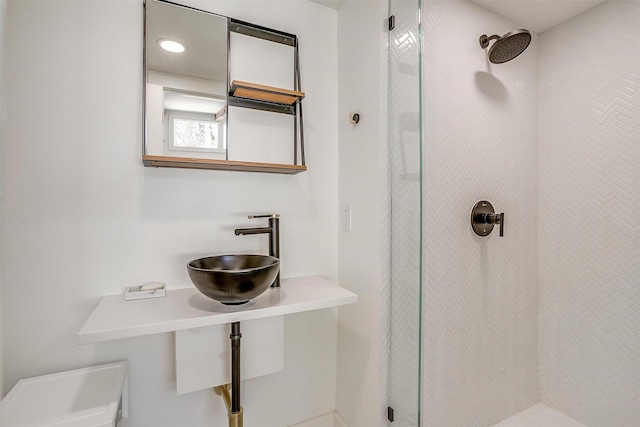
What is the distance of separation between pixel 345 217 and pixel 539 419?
4.99 feet

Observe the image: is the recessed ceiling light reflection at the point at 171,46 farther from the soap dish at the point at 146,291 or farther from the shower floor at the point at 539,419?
the shower floor at the point at 539,419

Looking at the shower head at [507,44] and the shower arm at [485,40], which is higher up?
the shower arm at [485,40]

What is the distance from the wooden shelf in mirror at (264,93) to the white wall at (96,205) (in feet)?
1.15

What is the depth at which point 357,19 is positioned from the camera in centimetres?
138

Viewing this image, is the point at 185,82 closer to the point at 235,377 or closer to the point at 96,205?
the point at 96,205

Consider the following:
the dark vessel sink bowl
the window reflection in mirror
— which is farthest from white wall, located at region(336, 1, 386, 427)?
the window reflection in mirror

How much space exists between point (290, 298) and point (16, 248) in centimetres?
96

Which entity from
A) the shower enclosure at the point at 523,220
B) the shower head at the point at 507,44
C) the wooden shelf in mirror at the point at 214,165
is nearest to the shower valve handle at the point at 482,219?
the shower enclosure at the point at 523,220

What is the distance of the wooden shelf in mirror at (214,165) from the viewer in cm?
109

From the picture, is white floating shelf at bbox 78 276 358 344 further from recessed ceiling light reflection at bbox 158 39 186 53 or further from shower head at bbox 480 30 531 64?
shower head at bbox 480 30 531 64

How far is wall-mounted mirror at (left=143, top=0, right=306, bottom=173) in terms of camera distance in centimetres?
116

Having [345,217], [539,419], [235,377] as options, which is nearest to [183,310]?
[235,377]

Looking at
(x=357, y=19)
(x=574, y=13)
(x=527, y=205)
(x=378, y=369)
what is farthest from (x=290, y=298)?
(x=574, y=13)

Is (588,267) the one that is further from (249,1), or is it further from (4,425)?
(4,425)
